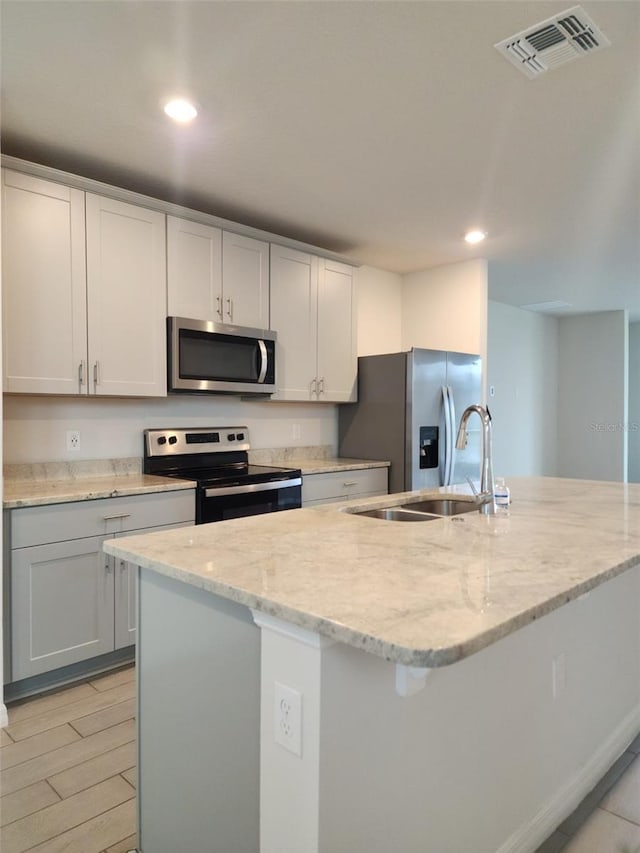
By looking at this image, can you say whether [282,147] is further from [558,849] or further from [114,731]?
[558,849]

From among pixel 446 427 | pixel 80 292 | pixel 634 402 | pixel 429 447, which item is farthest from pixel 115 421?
pixel 634 402

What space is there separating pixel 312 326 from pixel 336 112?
68.7 inches

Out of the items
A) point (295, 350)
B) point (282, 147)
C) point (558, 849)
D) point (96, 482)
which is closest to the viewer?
point (558, 849)

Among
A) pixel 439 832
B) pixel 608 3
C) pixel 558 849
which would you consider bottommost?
pixel 558 849

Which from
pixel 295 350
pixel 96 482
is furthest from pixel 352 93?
pixel 96 482

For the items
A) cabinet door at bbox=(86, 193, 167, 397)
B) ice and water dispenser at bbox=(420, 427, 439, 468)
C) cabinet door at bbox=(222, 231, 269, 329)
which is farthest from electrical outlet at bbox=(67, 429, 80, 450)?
ice and water dispenser at bbox=(420, 427, 439, 468)

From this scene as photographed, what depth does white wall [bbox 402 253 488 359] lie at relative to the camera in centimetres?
449

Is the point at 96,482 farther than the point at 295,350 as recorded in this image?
No

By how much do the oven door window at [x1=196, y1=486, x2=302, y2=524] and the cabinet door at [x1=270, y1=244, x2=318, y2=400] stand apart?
2.48 ft

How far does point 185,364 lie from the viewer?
318 centimetres

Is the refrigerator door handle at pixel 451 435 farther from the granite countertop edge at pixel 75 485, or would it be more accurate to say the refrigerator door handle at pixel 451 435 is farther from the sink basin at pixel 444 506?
the sink basin at pixel 444 506

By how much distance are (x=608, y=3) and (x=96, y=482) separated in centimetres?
281

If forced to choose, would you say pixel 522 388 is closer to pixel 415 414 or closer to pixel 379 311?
pixel 379 311

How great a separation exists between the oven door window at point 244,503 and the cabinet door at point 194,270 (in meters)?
1.06
